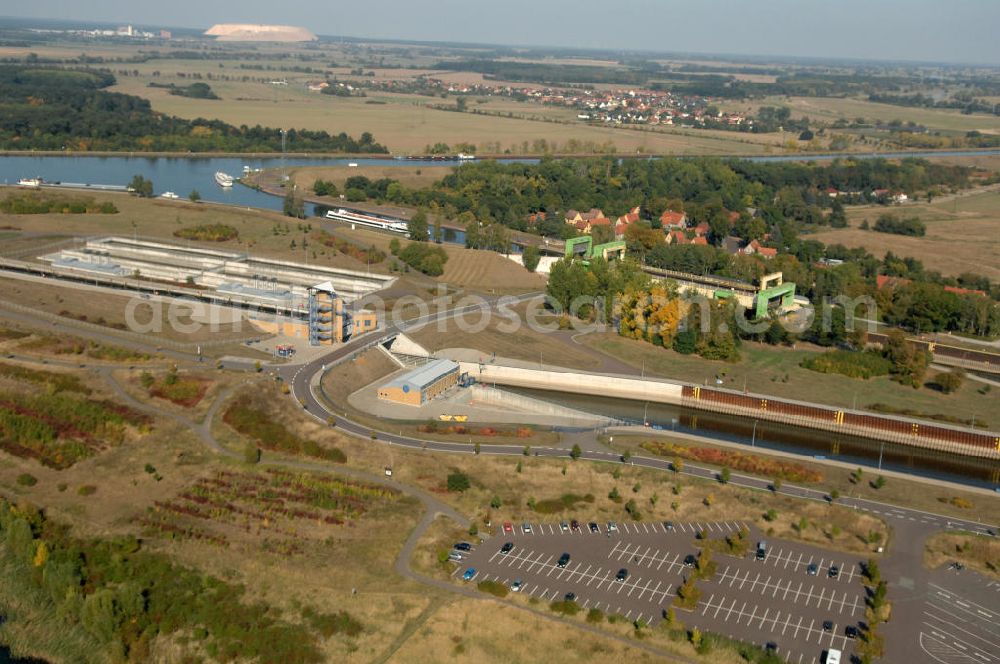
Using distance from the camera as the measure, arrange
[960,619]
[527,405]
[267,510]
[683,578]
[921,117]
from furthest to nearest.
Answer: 1. [921,117]
2. [527,405]
3. [267,510]
4. [683,578]
5. [960,619]

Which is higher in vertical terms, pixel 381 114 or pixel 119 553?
pixel 381 114

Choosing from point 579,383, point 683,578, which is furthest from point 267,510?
point 579,383

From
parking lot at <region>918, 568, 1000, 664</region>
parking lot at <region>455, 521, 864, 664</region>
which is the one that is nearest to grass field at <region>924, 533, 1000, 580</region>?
parking lot at <region>918, 568, 1000, 664</region>

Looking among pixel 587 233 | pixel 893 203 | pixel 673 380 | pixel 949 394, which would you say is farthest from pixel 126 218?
pixel 893 203

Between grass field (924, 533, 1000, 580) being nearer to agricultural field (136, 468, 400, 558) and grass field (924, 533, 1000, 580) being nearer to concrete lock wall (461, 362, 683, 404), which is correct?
concrete lock wall (461, 362, 683, 404)

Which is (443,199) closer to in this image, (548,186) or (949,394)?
(548,186)

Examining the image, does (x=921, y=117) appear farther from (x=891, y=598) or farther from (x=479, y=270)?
(x=891, y=598)
